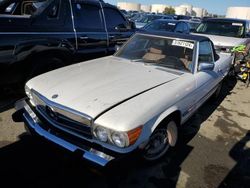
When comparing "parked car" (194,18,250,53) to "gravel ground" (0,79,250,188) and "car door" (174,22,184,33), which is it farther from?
"gravel ground" (0,79,250,188)

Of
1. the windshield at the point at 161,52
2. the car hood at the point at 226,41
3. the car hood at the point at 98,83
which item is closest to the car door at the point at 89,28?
the windshield at the point at 161,52

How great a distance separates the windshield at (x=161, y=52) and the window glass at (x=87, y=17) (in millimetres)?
1345

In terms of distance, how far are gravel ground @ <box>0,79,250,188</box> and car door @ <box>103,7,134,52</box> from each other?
112 inches

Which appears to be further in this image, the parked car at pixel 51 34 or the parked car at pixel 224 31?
the parked car at pixel 224 31

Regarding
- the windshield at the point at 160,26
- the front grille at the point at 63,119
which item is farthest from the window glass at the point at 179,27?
the front grille at the point at 63,119

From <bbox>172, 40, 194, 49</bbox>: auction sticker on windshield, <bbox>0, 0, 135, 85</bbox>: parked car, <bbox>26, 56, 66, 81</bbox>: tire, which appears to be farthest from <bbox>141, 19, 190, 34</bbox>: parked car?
<bbox>172, 40, 194, 49</bbox>: auction sticker on windshield

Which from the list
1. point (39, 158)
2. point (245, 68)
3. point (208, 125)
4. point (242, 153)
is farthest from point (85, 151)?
point (245, 68)

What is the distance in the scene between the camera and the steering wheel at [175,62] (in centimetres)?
378

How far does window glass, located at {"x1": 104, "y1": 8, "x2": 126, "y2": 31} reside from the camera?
594 cm

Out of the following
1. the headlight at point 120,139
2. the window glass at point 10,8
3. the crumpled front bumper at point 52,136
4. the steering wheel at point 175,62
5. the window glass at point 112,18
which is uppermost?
the window glass at point 10,8

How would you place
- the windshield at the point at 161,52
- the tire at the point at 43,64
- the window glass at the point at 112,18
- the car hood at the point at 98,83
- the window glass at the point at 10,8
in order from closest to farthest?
the car hood at the point at 98,83
the windshield at the point at 161,52
the tire at the point at 43,64
the window glass at the point at 10,8
the window glass at the point at 112,18

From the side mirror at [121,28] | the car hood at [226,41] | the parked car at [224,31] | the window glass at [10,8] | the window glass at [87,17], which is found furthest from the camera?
the parked car at [224,31]

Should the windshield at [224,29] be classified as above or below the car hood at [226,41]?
above

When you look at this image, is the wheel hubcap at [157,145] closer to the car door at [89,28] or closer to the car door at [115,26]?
the car door at [89,28]
